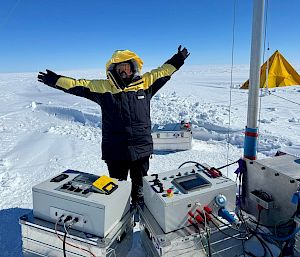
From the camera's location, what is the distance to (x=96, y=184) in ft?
5.45

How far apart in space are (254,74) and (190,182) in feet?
4.56

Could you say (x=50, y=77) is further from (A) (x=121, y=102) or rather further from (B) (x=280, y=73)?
(B) (x=280, y=73)

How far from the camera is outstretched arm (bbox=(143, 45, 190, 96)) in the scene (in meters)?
2.49

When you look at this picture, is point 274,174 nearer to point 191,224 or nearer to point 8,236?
point 191,224

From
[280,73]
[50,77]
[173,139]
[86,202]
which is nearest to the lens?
[86,202]

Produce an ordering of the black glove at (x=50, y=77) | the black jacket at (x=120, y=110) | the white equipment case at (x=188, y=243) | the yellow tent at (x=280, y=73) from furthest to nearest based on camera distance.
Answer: the yellow tent at (x=280, y=73) < the black glove at (x=50, y=77) < the black jacket at (x=120, y=110) < the white equipment case at (x=188, y=243)

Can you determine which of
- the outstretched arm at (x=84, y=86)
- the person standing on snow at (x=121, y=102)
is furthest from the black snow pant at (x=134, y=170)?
the outstretched arm at (x=84, y=86)

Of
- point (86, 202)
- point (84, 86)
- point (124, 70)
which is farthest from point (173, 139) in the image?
point (86, 202)

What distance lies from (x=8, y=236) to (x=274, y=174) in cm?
227

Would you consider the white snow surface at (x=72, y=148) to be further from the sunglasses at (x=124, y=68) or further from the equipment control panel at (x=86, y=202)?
the sunglasses at (x=124, y=68)

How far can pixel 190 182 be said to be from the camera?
1.70 metres

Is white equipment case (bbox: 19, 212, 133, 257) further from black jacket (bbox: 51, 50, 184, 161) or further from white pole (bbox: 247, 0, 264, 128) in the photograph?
white pole (bbox: 247, 0, 264, 128)

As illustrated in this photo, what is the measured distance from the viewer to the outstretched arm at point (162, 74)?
249 cm

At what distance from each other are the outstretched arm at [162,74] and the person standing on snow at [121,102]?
0.05m
